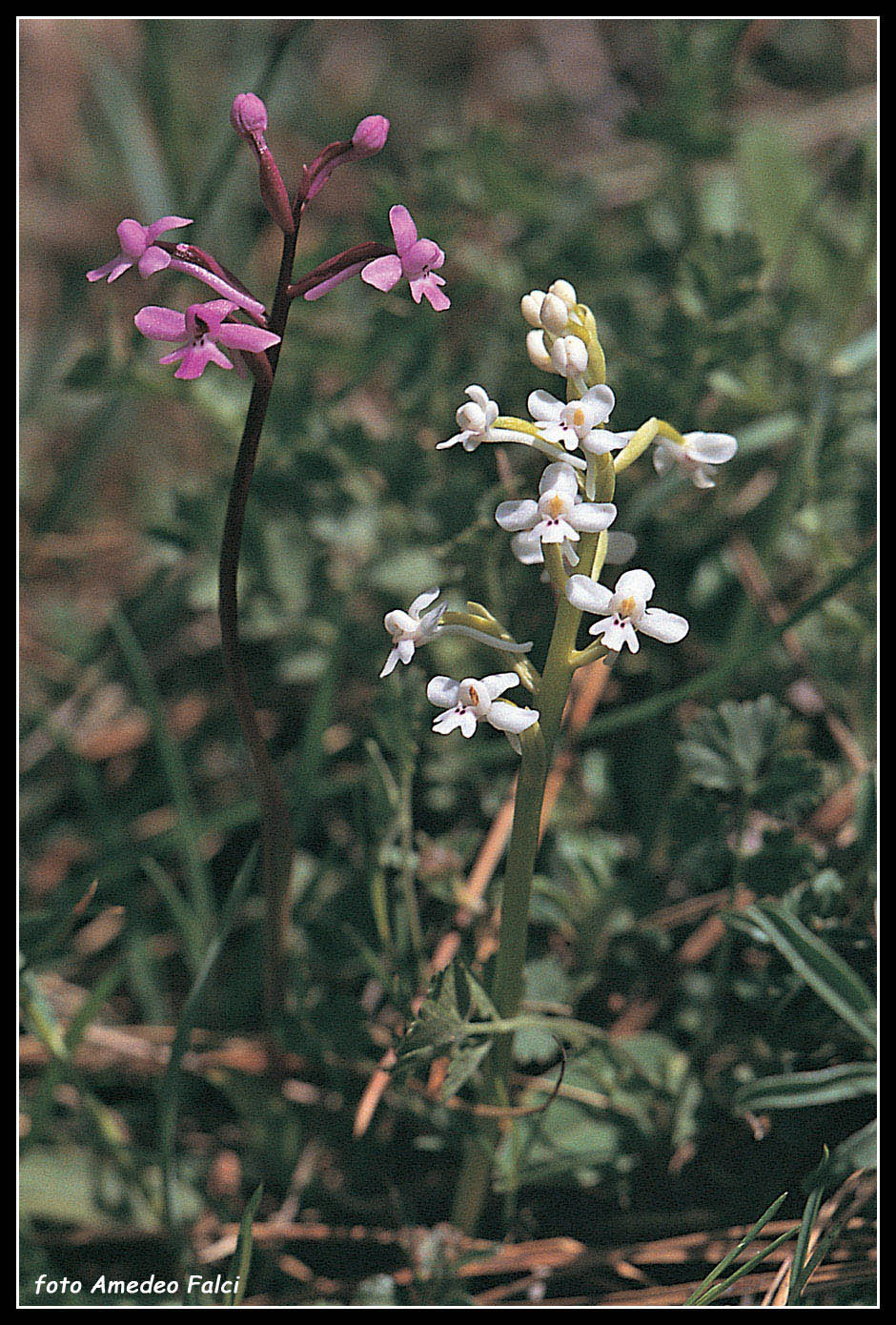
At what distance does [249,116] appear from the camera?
1.30 metres

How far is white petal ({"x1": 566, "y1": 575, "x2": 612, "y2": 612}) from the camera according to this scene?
1.31 m

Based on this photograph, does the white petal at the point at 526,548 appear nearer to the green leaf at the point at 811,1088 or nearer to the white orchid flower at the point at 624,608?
the white orchid flower at the point at 624,608

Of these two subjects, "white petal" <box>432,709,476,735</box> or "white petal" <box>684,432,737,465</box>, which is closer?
"white petal" <box>432,709,476,735</box>

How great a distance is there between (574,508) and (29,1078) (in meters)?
1.68

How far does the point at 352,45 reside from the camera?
14.0 ft

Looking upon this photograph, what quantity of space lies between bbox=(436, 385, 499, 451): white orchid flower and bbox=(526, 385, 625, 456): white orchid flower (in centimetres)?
6

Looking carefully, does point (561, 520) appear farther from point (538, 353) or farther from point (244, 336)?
point (244, 336)

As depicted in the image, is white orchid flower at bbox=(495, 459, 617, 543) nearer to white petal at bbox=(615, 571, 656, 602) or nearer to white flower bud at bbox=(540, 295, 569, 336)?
white petal at bbox=(615, 571, 656, 602)

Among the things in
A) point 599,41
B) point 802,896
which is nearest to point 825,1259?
point 802,896

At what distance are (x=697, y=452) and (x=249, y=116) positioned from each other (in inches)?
29.0

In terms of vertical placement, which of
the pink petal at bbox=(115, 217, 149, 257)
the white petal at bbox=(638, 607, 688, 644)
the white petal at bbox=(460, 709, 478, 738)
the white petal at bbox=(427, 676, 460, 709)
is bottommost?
the white petal at bbox=(460, 709, 478, 738)

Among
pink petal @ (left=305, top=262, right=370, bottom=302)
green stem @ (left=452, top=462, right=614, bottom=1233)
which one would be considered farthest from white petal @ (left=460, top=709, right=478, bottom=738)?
pink petal @ (left=305, top=262, right=370, bottom=302)

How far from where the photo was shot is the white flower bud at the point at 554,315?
4.38 feet

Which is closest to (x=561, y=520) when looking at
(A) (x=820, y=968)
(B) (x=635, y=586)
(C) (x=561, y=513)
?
(C) (x=561, y=513)
